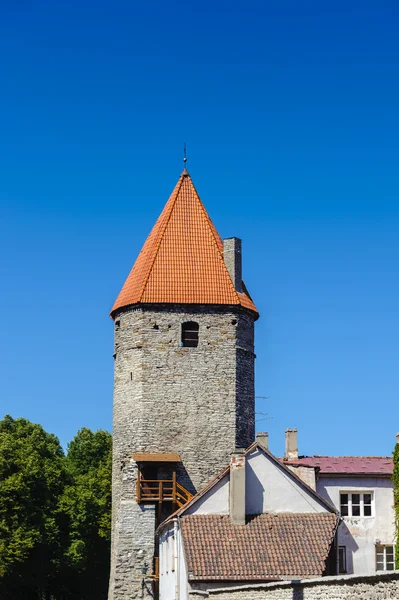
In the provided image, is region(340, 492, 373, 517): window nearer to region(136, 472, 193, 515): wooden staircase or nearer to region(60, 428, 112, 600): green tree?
region(136, 472, 193, 515): wooden staircase

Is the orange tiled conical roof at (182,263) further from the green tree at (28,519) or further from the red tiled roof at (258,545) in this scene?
the red tiled roof at (258,545)

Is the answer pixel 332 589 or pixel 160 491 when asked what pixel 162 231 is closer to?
pixel 160 491

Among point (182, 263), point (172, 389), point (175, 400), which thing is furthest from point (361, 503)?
point (182, 263)

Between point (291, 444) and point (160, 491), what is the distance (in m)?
4.83

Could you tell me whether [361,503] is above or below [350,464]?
below

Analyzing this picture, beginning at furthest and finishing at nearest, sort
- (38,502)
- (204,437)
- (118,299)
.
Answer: (38,502) < (118,299) < (204,437)

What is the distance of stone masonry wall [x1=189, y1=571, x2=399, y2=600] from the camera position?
57.7 ft

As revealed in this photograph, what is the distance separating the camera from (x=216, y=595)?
90.4ft

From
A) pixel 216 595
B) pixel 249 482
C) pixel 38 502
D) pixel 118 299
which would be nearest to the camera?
pixel 216 595

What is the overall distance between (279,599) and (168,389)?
1730 centimetres

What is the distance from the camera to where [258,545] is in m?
30.8

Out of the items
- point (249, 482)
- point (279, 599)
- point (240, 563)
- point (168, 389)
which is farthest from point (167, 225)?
point (279, 599)

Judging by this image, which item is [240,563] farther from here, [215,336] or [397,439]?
[215,336]

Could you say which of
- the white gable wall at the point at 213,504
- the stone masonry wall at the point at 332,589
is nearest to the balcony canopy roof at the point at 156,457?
the white gable wall at the point at 213,504
